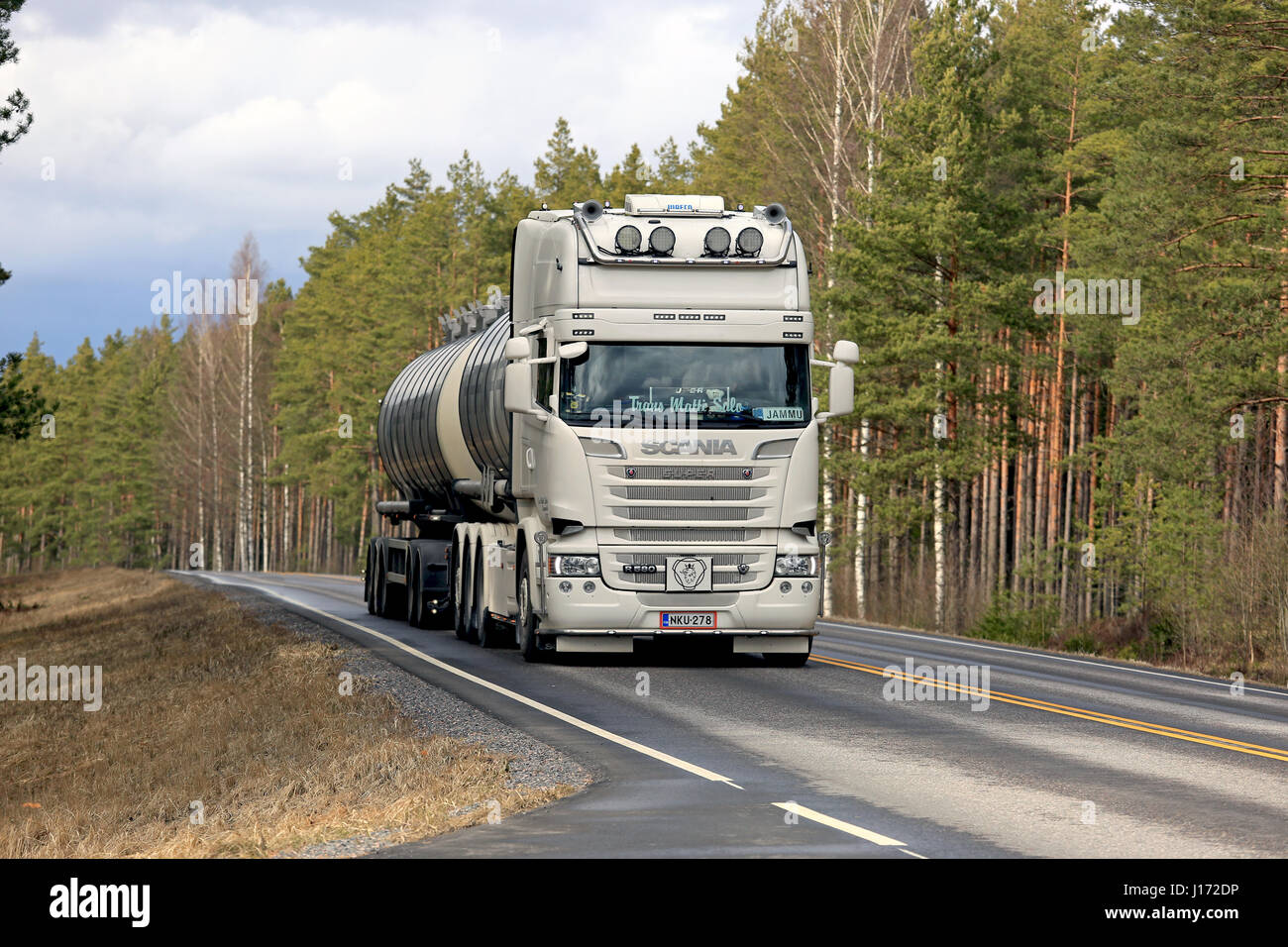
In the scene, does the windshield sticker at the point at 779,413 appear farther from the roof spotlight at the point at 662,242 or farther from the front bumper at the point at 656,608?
the roof spotlight at the point at 662,242

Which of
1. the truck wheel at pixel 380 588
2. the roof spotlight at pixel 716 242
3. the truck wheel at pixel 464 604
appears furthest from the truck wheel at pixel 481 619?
the truck wheel at pixel 380 588

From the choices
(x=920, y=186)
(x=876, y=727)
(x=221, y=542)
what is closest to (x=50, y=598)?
(x=920, y=186)

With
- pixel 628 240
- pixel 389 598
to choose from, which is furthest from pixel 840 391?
pixel 389 598

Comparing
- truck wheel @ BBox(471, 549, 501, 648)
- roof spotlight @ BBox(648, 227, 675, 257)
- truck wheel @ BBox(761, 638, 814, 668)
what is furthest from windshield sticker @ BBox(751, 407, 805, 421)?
truck wheel @ BBox(471, 549, 501, 648)

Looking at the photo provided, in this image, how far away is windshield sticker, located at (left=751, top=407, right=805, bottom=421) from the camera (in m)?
17.0

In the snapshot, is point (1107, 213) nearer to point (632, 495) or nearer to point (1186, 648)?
point (1186, 648)

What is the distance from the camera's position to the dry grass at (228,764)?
968 cm

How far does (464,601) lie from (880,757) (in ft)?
38.7

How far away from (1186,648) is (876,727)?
11135 mm

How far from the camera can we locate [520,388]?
17250mm

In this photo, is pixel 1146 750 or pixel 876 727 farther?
pixel 876 727

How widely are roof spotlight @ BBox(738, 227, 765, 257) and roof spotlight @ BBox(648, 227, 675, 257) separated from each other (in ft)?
2.47

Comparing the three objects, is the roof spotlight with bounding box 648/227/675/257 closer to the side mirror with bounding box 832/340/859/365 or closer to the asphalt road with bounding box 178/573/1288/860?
the side mirror with bounding box 832/340/859/365
